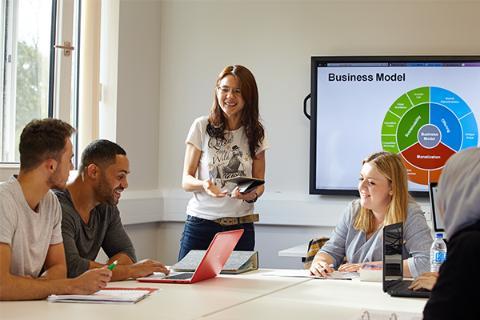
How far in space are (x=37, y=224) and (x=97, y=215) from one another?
0.65m

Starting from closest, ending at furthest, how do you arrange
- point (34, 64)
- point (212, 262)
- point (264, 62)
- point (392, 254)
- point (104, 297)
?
1. point (104, 297)
2. point (392, 254)
3. point (212, 262)
4. point (34, 64)
5. point (264, 62)

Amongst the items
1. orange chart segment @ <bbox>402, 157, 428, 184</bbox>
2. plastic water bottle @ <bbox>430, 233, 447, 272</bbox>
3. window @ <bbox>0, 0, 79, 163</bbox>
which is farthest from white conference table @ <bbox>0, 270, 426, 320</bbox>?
orange chart segment @ <bbox>402, 157, 428, 184</bbox>

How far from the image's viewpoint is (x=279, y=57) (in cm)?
551

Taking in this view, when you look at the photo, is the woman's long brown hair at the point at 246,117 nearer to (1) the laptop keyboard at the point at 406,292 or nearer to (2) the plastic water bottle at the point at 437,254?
(2) the plastic water bottle at the point at 437,254

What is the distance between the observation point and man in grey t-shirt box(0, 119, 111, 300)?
2.71 m

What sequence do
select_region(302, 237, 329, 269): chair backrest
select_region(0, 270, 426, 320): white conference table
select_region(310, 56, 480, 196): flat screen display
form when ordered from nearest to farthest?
select_region(0, 270, 426, 320): white conference table, select_region(302, 237, 329, 269): chair backrest, select_region(310, 56, 480, 196): flat screen display

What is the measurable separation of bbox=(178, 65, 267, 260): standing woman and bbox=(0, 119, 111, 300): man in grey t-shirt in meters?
1.21

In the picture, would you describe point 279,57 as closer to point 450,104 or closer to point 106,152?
point 450,104

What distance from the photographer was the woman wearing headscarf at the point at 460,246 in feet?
5.20

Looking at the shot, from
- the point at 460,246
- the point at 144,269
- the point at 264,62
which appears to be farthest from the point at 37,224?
the point at 264,62

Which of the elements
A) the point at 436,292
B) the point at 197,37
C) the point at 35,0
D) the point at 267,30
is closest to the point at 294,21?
the point at 267,30

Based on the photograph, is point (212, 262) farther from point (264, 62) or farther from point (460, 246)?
point (264, 62)

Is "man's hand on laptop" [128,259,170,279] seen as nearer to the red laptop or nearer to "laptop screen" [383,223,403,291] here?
the red laptop

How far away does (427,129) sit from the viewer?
207 inches
